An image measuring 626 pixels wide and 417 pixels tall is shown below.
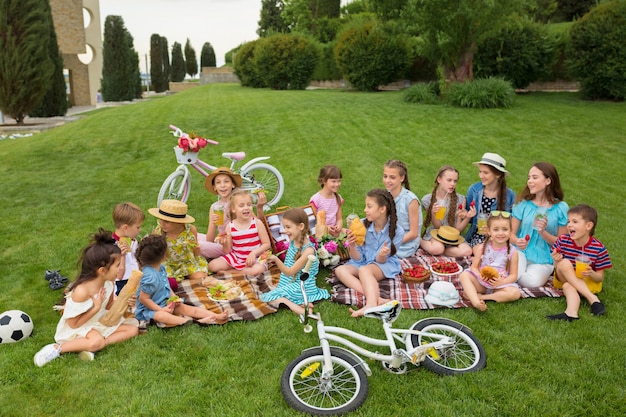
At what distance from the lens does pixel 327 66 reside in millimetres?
29812

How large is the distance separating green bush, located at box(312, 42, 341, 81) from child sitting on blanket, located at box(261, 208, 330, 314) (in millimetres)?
24700

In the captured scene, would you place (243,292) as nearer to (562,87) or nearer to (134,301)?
(134,301)

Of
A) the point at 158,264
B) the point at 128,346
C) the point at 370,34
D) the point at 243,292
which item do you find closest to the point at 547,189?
the point at 243,292

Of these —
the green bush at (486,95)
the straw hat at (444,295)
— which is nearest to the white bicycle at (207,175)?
the straw hat at (444,295)

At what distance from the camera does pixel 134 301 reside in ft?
14.4

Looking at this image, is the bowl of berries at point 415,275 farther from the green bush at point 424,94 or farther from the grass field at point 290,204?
the green bush at point 424,94

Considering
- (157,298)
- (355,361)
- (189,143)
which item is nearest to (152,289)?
(157,298)

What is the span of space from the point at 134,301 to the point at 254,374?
1529mm

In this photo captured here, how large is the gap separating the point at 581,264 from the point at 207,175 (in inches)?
211

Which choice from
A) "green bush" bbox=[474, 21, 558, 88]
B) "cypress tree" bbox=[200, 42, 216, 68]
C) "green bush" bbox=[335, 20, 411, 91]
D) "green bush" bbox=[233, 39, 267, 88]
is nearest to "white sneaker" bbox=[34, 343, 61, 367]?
"green bush" bbox=[474, 21, 558, 88]

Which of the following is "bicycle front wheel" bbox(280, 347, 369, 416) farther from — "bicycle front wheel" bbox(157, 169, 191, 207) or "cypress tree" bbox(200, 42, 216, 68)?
"cypress tree" bbox(200, 42, 216, 68)

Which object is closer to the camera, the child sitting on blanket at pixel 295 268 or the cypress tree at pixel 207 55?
the child sitting on blanket at pixel 295 268

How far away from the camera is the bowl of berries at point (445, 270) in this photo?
529 centimetres

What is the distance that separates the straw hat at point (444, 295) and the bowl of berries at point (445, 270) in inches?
21.2
